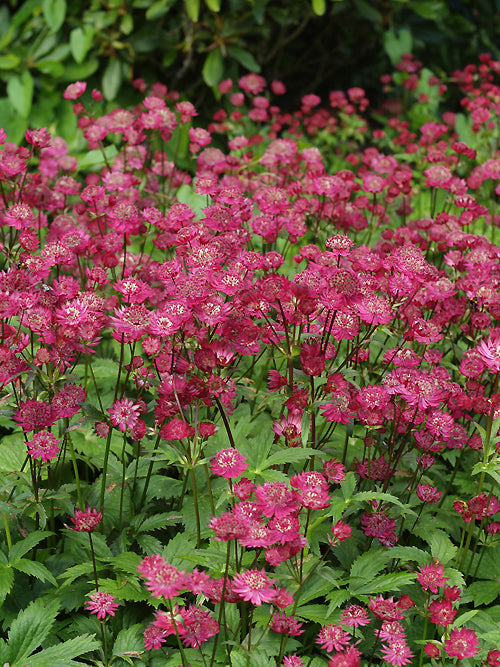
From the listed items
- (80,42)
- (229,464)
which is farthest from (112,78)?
(229,464)

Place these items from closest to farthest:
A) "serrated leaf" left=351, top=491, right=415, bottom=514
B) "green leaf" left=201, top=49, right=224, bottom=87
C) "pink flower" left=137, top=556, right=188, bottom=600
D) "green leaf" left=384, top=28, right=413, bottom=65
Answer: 1. "pink flower" left=137, top=556, right=188, bottom=600
2. "serrated leaf" left=351, top=491, right=415, bottom=514
3. "green leaf" left=201, top=49, right=224, bottom=87
4. "green leaf" left=384, top=28, right=413, bottom=65

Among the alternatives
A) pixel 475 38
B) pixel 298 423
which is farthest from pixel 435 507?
pixel 475 38

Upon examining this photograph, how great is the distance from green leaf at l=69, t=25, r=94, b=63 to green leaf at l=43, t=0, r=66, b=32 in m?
0.11

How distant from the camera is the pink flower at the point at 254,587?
1.46 m

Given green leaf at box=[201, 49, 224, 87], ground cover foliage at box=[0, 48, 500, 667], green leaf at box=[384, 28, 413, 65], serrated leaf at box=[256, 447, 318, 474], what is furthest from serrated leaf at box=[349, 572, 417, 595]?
green leaf at box=[384, 28, 413, 65]

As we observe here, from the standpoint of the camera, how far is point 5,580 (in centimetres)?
188

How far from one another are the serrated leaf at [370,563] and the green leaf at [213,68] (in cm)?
390

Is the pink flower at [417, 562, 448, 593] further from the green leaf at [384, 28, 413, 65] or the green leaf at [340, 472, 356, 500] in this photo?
the green leaf at [384, 28, 413, 65]

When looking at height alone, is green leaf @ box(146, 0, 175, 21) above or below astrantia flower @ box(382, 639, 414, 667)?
above

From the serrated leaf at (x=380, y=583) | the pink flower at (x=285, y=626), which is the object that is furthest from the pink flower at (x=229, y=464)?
the serrated leaf at (x=380, y=583)

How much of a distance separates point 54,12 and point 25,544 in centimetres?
425

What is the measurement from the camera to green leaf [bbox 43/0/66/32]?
16.3ft

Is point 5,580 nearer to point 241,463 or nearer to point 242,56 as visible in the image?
point 241,463

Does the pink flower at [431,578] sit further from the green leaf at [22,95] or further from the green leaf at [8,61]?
the green leaf at [8,61]
